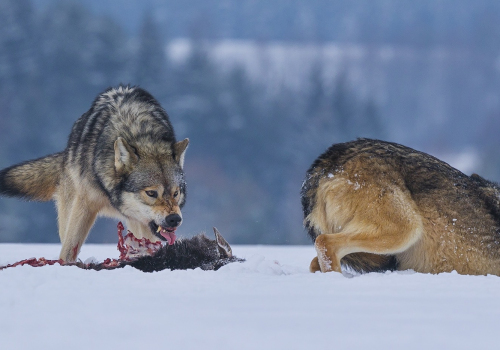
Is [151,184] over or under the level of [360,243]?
over

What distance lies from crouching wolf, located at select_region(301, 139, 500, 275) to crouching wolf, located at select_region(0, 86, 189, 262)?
1.41m

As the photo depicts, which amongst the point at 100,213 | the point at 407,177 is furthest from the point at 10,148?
the point at 407,177

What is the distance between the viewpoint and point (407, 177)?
464cm

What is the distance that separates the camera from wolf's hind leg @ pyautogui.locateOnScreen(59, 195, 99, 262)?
5.84m

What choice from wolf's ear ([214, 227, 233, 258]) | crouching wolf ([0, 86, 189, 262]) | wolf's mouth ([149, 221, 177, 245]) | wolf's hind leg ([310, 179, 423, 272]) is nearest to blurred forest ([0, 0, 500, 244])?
crouching wolf ([0, 86, 189, 262])

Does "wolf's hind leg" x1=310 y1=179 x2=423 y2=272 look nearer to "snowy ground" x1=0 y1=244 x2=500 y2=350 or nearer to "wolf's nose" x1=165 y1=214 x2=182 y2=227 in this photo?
"snowy ground" x1=0 y1=244 x2=500 y2=350

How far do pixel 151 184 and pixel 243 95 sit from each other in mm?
47394

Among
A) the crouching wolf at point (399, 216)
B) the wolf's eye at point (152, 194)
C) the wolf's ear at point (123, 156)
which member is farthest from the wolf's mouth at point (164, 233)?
the crouching wolf at point (399, 216)

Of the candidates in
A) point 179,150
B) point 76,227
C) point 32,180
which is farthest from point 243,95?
point 76,227

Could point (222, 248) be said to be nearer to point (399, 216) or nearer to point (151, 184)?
point (151, 184)

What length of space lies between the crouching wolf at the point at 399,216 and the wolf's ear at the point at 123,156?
166 cm

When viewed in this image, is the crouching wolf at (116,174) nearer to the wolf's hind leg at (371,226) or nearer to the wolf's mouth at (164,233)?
the wolf's mouth at (164,233)

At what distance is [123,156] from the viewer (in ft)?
18.4

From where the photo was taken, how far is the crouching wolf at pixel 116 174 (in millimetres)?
5559
